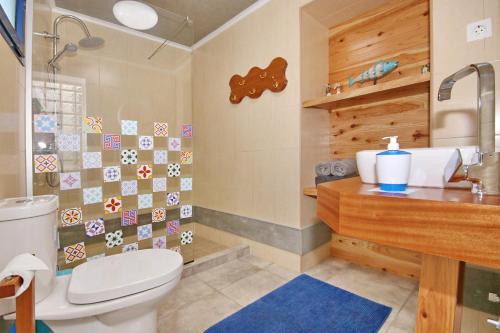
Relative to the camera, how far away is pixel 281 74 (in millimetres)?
2068

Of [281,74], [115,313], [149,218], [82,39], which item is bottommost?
[115,313]

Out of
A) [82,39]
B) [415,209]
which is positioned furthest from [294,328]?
[82,39]

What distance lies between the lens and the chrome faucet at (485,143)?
1.97 feet

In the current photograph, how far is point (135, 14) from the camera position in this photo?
193 cm

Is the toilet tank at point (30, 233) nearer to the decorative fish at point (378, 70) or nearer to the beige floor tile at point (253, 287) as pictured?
the beige floor tile at point (253, 287)

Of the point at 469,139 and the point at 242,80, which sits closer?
the point at 469,139

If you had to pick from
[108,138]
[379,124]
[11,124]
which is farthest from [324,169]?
[11,124]

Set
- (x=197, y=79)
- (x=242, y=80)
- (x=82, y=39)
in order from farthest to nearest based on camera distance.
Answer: (x=197, y=79), (x=242, y=80), (x=82, y=39)

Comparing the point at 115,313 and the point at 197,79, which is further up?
the point at 197,79

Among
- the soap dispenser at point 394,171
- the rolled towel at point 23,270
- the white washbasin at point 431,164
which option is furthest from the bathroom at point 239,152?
the rolled towel at point 23,270

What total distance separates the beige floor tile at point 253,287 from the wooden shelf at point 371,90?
1.38m

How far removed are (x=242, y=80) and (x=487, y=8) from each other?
67.6 inches

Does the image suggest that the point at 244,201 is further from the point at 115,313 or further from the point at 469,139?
the point at 469,139

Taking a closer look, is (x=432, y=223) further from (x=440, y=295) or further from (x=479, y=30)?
(x=479, y=30)
